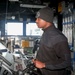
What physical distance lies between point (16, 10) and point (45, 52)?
914cm

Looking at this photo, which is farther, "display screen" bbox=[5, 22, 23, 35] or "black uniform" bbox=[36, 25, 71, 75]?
"display screen" bbox=[5, 22, 23, 35]

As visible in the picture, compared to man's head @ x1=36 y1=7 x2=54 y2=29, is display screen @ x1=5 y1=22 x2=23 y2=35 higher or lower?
lower

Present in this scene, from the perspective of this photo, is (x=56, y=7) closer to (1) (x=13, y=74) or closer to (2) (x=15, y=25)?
(2) (x=15, y=25)

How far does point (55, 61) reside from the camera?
221 centimetres

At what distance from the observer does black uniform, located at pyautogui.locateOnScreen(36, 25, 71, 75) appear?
7.08ft

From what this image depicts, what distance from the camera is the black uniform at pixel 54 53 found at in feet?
7.08

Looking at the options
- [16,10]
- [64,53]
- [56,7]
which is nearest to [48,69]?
[64,53]

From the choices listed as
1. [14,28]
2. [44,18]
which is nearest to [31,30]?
[14,28]

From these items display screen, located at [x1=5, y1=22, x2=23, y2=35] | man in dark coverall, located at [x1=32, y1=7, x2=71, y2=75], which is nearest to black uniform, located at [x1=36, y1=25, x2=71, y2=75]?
man in dark coverall, located at [x1=32, y1=7, x2=71, y2=75]

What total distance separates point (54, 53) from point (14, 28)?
11897mm

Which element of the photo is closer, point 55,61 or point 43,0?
point 55,61

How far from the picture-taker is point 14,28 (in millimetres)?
13977

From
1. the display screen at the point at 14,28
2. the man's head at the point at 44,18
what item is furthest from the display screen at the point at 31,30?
the man's head at the point at 44,18

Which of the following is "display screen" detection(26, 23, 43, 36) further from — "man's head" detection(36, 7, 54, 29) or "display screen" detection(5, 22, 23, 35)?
"man's head" detection(36, 7, 54, 29)
